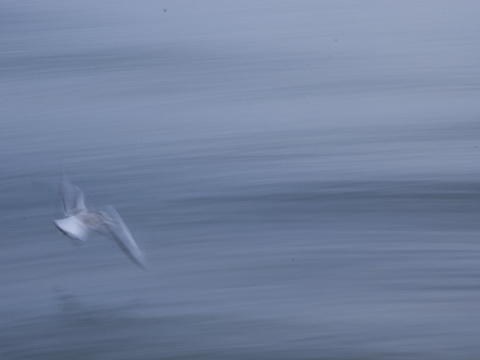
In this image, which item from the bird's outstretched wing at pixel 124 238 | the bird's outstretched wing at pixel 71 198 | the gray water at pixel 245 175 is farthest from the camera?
the bird's outstretched wing at pixel 71 198

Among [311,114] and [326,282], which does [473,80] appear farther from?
[326,282]

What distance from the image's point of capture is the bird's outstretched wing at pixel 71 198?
5.31 feet

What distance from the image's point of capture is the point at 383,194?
1.71 m

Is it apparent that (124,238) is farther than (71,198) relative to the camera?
No

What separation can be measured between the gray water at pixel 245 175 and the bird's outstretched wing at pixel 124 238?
0.6 inches

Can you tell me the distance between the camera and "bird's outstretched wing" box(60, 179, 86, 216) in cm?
162

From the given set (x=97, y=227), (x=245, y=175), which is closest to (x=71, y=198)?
(x=97, y=227)

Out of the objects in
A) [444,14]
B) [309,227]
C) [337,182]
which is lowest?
[309,227]

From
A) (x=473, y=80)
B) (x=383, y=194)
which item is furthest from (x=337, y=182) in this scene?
(x=473, y=80)

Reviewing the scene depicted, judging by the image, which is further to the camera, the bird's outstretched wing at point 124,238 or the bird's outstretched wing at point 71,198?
the bird's outstretched wing at point 71,198

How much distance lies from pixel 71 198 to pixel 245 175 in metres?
0.32

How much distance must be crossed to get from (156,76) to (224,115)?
0.30m

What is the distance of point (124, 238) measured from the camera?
1.55 meters

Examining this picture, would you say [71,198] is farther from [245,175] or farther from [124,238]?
[245,175]
